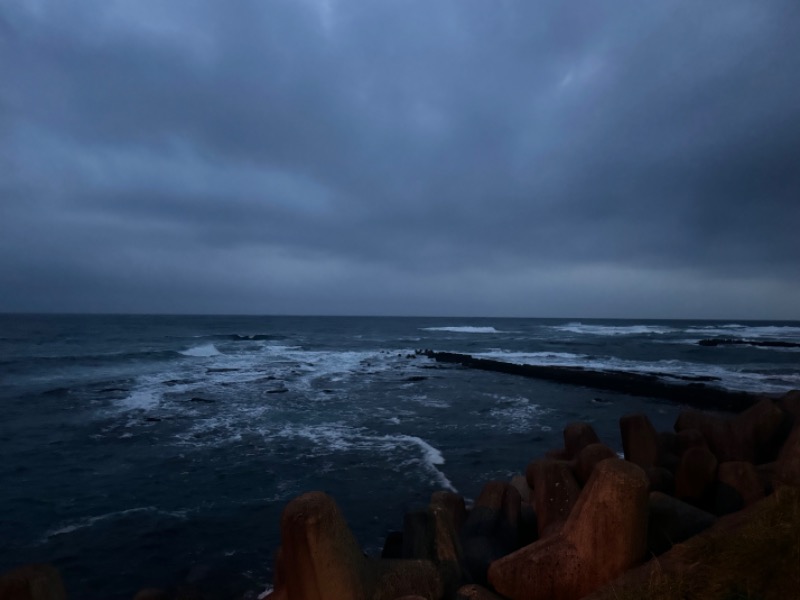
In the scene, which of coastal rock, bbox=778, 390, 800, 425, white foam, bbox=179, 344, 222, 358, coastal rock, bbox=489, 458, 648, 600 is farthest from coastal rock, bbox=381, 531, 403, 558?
white foam, bbox=179, 344, 222, 358

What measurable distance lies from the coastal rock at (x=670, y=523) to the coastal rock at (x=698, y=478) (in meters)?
1.17

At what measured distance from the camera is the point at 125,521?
9039mm

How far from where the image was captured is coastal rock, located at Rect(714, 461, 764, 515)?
19.4 feet

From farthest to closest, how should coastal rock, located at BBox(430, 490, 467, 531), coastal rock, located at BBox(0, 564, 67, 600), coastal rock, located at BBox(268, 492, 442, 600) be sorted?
coastal rock, located at BBox(430, 490, 467, 531) < coastal rock, located at BBox(268, 492, 442, 600) < coastal rock, located at BBox(0, 564, 67, 600)

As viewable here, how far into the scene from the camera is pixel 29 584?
3.79 meters

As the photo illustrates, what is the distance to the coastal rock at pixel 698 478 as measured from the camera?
6.24m

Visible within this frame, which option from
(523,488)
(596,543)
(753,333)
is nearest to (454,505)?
(523,488)

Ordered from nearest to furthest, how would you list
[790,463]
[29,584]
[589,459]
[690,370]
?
[29,584] < [790,463] < [589,459] < [690,370]

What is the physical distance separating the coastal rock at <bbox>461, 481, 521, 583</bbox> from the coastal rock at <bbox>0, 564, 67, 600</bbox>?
4123 mm

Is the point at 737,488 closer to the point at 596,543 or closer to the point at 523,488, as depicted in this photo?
the point at 596,543

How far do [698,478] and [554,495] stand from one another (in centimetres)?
199

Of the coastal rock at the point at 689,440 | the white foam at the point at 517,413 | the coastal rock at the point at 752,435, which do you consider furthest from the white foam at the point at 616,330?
the coastal rock at the point at 689,440

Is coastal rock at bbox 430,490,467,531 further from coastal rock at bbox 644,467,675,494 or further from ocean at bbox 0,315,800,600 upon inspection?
coastal rock at bbox 644,467,675,494

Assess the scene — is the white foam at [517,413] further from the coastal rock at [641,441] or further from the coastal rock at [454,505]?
the coastal rock at [454,505]
